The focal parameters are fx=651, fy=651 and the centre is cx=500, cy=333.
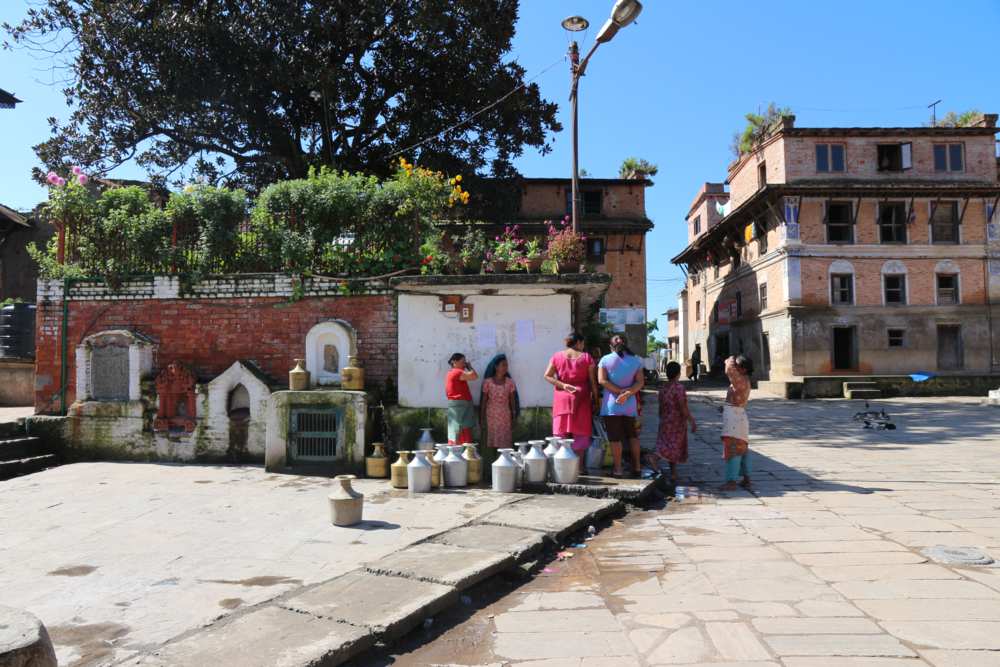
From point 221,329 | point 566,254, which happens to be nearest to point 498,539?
point 566,254

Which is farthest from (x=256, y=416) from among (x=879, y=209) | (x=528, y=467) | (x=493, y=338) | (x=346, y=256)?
(x=879, y=209)

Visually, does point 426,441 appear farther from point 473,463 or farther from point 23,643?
point 23,643

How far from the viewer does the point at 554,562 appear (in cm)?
527

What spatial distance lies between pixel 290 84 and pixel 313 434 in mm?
9808

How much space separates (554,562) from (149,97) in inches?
608

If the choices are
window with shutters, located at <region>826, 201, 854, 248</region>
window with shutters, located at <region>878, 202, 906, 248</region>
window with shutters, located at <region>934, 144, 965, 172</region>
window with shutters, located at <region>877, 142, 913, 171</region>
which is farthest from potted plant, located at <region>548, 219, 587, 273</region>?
window with shutters, located at <region>934, 144, 965, 172</region>

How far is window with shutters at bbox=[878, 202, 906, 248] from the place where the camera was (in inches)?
1021

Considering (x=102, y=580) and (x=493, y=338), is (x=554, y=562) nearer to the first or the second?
(x=102, y=580)

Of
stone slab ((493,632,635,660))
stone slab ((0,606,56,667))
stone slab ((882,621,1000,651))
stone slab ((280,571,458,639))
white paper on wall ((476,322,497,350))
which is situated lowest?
stone slab ((493,632,635,660))

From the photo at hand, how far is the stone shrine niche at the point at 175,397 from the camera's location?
967cm

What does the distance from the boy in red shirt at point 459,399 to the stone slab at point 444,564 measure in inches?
127

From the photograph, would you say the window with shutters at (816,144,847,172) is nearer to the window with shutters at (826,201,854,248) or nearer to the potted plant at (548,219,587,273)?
the window with shutters at (826,201,854,248)

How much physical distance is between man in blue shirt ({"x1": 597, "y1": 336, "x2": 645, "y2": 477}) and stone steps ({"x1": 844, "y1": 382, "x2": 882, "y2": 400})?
18544mm

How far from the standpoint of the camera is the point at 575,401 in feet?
25.5
